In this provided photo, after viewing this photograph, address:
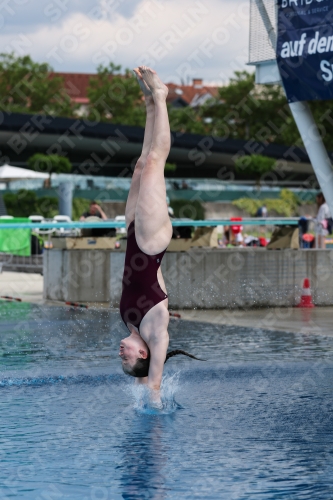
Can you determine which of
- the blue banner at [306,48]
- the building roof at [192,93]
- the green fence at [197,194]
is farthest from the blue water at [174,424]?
the building roof at [192,93]

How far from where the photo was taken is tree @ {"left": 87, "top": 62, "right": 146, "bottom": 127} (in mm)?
97250

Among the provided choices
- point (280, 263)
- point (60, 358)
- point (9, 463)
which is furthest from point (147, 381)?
point (280, 263)

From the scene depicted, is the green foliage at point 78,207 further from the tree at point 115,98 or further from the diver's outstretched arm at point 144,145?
the tree at point 115,98

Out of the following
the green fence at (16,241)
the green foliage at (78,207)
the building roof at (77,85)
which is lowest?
the green fence at (16,241)

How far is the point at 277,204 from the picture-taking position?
56.2m

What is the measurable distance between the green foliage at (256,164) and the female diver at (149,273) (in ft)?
194

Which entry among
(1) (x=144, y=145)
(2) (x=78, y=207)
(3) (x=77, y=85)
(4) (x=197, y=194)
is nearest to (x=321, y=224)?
(1) (x=144, y=145)

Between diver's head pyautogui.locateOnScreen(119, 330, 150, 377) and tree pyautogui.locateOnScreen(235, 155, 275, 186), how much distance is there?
2339 inches

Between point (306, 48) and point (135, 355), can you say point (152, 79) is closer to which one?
point (135, 355)

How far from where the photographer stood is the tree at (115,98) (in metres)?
97.2

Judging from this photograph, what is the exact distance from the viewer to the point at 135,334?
7.15m

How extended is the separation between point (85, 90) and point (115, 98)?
40.7 m

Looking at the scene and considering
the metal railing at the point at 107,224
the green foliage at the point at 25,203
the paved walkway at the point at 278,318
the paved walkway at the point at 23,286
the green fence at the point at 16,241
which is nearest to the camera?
the paved walkway at the point at 278,318

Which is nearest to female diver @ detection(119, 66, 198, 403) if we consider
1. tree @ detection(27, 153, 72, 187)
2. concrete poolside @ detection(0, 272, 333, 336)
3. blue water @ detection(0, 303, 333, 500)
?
blue water @ detection(0, 303, 333, 500)
